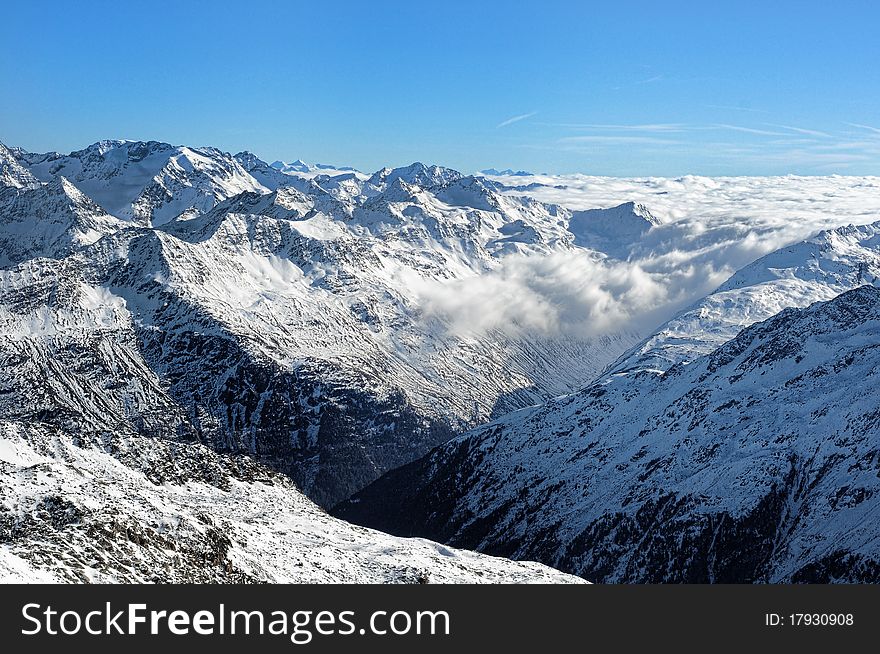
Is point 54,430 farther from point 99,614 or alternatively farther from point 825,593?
point 825,593

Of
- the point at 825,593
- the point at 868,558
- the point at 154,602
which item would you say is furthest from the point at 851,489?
the point at 154,602

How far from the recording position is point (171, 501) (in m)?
155

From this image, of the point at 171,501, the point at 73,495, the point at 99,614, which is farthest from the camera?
the point at 171,501

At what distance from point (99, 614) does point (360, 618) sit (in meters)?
23.1

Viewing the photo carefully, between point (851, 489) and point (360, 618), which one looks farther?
point (851, 489)

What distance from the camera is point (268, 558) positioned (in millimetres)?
137625

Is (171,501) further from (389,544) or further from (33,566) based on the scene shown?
(33,566)

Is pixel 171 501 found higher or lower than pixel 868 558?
higher

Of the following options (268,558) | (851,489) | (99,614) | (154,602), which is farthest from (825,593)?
(851,489)

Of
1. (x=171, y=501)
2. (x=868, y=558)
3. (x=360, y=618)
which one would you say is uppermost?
(x=360, y=618)

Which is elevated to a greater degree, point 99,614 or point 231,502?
point 99,614

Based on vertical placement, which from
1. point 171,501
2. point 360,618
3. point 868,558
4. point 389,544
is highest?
point 360,618

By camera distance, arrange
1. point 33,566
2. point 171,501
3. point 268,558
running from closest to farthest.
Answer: point 33,566 → point 268,558 → point 171,501

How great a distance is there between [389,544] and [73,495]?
6406 centimetres
